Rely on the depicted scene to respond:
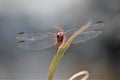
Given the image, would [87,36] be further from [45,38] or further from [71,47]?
[71,47]

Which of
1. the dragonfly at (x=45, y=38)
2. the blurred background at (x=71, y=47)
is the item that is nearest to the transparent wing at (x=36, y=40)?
the dragonfly at (x=45, y=38)

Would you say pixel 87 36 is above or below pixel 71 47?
below

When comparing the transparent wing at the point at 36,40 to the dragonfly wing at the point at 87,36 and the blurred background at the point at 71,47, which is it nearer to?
the dragonfly wing at the point at 87,36

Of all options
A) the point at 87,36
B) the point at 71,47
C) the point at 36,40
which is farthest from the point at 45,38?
the point at 71,47

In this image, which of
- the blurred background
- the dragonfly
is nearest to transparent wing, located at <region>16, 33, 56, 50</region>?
the dragonfly

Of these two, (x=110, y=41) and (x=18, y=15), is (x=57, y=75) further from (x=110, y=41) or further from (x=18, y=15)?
(x=18, y=15)

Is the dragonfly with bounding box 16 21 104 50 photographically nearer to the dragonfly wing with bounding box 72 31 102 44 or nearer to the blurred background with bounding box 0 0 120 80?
the dragonfly wing with bounding box 72 31 102 44

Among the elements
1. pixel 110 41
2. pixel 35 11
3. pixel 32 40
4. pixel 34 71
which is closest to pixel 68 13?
pixel 35 11
